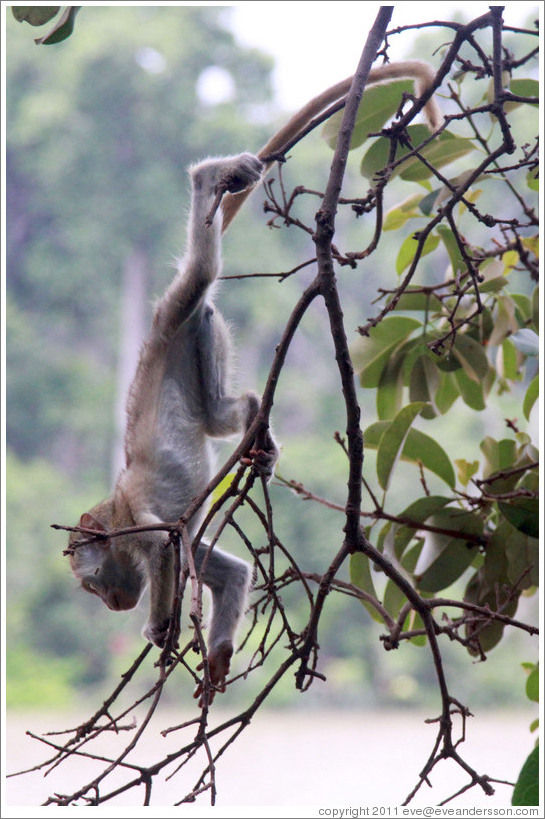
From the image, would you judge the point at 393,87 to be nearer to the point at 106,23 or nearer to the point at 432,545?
the point at 432,545

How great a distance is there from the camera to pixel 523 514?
2.80ft

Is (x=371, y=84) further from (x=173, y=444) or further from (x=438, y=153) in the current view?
(x=173, y=444)

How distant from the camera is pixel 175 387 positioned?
1034 mm

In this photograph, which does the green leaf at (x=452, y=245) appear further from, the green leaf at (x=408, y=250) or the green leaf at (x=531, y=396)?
the green leaf at (x=531, y=396)

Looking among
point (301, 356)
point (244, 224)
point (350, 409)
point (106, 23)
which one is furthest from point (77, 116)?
point (350, 409)

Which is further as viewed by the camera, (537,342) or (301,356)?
(301,356)

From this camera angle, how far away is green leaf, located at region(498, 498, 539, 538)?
85 centimetres

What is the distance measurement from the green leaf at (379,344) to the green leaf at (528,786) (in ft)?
1.51

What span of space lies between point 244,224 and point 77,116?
1.88 m

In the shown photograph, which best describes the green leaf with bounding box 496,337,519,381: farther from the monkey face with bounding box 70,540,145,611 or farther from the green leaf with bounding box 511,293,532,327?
the monkey face with bounding box 70,540,145,611

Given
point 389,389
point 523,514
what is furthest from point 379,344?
point 523,514

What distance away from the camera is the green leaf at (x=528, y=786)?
67 centimetres

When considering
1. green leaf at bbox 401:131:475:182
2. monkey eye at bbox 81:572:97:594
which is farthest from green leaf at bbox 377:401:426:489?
monkey eye at bbox 81:572:97:594

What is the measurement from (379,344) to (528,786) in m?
0.49
